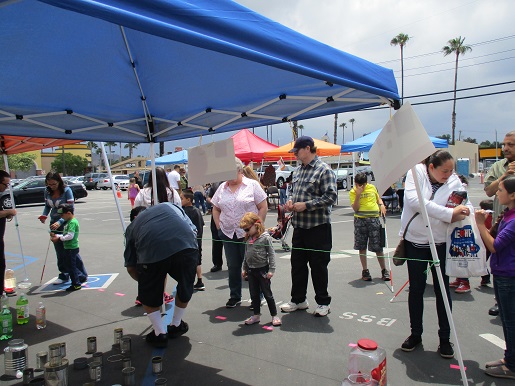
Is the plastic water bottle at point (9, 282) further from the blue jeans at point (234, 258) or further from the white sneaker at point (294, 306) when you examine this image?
the white sneaker at point (294, 306)

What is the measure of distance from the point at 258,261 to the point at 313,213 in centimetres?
83

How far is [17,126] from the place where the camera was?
4.81 meters

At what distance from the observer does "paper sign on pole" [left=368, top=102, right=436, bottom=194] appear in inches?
107

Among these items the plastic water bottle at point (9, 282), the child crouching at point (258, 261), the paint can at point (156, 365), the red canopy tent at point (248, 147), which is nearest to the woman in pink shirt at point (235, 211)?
the child crouching at point (258, 261)

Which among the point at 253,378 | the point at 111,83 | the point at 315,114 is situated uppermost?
the point at 111,83

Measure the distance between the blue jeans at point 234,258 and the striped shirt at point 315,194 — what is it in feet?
2.68

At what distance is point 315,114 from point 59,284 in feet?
16.1

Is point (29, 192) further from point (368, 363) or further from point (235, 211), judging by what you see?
point (368, 363)

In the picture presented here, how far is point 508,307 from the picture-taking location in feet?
10.1

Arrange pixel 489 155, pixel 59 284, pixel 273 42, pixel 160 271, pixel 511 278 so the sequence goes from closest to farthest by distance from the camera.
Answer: pixel 273 42 < pixel 511 278 < pixel 160 271 < pixel 59 284 < pixel 489 155

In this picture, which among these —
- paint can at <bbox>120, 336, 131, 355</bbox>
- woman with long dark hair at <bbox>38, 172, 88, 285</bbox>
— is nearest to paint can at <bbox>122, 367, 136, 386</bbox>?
paint can at <bbox>120, 336, 131, 355</bbox>

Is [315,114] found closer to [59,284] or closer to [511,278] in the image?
[511,278]

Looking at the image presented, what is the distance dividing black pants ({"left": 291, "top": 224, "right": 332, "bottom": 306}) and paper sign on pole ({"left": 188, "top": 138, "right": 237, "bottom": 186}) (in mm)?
1083

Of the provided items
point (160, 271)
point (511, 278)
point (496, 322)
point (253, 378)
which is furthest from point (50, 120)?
point (496, 322)
